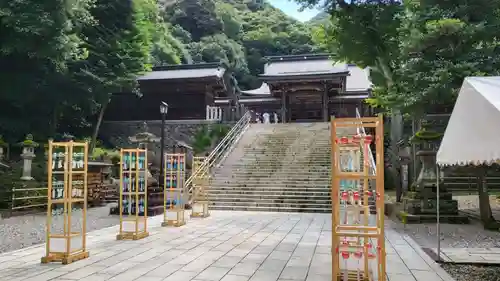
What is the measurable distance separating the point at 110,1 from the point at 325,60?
17.4 metres

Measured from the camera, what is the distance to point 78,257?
19.6 feet

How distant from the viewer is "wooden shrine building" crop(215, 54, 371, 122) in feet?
84.7

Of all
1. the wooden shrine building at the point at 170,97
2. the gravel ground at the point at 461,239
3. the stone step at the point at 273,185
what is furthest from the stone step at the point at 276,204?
the wooden shrine building at the point at 170,97

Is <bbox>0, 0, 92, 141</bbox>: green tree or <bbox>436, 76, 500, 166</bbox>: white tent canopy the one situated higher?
<bbox>0, 0, 92, 141</bbox>: green tree

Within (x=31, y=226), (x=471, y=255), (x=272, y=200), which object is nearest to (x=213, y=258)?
(x=471, y=255)

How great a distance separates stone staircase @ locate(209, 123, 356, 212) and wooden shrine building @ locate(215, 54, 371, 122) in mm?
5317

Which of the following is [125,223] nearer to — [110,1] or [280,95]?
[110,1]

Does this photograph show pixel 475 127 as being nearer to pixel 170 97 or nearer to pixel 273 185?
pixel 273 185

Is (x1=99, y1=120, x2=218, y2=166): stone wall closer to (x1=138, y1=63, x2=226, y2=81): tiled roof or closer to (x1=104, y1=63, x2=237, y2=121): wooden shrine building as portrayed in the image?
(x1=104, y1=63, x2=237, y2=121): wooden shrine building

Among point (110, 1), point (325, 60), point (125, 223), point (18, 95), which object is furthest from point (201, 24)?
point (125, 223)

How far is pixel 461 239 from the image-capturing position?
26.3ft

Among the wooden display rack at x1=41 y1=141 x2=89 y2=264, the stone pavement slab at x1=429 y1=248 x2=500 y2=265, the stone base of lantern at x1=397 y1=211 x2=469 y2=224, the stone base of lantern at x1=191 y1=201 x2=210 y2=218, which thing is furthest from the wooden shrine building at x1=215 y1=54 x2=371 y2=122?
the wooden display rack at x1=41 y1=141 x2=89 y2=264

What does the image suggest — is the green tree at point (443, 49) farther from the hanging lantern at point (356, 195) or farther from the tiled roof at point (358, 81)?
the tiled roof at point (358, 81)

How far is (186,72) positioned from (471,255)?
24.8m
